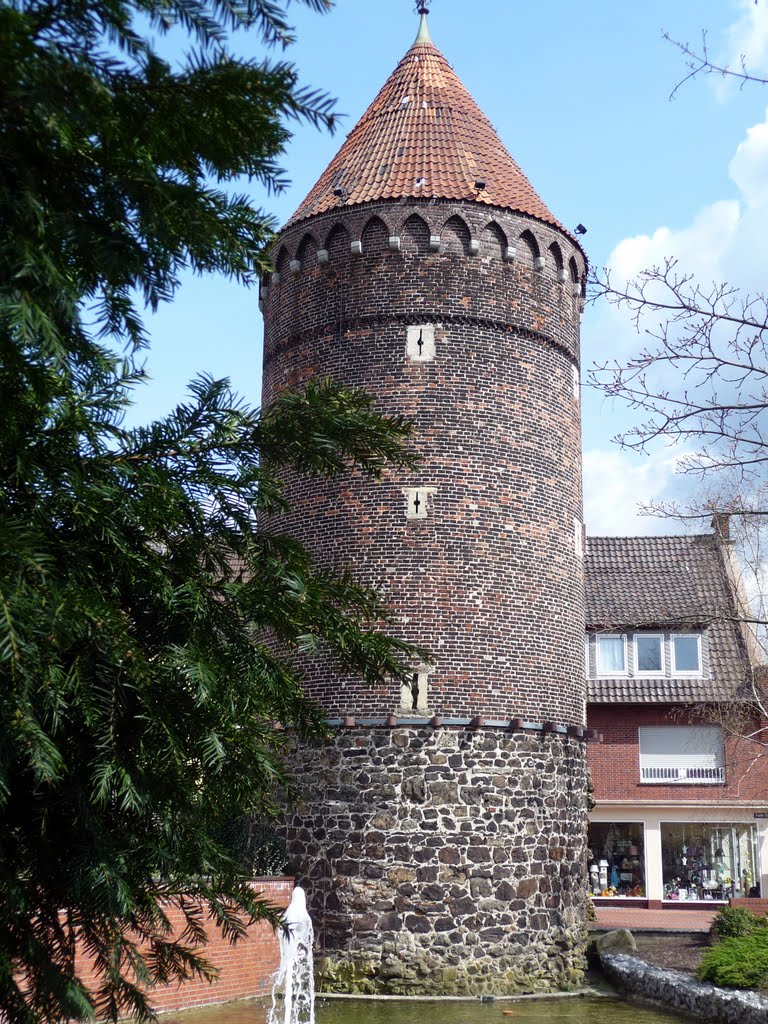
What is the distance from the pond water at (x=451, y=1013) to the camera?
1477 centimetres

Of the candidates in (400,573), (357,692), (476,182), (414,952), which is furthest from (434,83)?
(414,952)

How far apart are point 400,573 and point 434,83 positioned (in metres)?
9.82

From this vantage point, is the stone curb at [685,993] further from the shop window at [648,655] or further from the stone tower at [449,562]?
the shop window at [648,655]

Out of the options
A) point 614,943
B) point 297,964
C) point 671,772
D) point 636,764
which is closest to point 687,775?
point 671,772

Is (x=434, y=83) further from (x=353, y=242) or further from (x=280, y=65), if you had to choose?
(x=280, y=65)

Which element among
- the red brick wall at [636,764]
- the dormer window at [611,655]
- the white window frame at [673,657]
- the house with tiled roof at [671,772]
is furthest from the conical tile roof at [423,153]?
the red brick wall at [636,764]

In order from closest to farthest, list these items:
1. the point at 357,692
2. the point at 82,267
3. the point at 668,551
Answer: the point at 82,267
the point at 357,692
the point at 668,551

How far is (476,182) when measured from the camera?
768 inches

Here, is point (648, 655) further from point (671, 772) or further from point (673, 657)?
point (671, 772)

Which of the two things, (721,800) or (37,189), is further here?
(721,800)

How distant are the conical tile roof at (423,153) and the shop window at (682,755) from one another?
14.6 metres

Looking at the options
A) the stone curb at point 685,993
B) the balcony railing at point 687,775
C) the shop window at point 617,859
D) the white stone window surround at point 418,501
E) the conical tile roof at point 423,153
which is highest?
the conical tile roof at point 423,153

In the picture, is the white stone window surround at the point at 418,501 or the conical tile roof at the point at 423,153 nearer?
the white stone window surround at the point at 418,501

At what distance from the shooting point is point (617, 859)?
29766 mm
